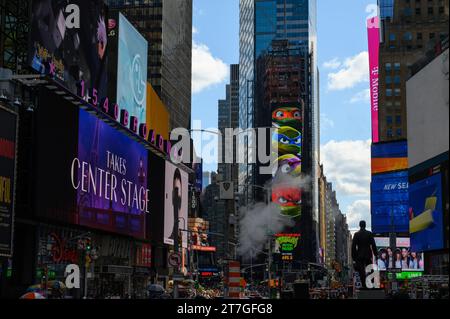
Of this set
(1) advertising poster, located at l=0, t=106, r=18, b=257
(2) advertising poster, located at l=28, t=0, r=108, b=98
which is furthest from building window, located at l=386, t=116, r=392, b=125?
→ (1) advertising poster, located at l=0, t=106, r=18, b=257

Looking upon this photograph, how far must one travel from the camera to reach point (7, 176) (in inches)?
1731

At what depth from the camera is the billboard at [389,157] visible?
133 m

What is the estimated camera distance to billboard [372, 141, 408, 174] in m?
133

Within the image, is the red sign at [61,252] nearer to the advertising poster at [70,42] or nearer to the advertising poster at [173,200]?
the advertising poster at [70,42]

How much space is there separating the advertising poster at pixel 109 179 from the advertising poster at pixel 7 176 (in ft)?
39.6

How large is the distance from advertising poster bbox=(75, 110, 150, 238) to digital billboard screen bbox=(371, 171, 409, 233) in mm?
64179

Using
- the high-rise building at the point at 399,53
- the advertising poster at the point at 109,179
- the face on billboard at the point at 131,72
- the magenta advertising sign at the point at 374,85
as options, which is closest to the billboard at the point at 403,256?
the high-rise building at the point at 399,53

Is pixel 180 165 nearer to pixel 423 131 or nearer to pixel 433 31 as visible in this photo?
pixel 423 131

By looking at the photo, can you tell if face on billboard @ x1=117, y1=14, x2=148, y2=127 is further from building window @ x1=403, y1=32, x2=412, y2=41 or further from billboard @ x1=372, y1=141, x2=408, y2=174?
building window @ x1=403, y1=32, x2=412, y2=41

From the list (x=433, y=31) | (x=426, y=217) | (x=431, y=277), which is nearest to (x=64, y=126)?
(x=431, y=277)

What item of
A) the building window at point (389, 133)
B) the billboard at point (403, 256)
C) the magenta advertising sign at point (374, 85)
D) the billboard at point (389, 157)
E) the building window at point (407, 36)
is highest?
the building window at point (407, 36)

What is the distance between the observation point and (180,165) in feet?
323

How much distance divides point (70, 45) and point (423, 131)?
33.1m

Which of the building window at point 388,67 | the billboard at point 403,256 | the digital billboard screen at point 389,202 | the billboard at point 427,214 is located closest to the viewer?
the billboard at point 427,214
